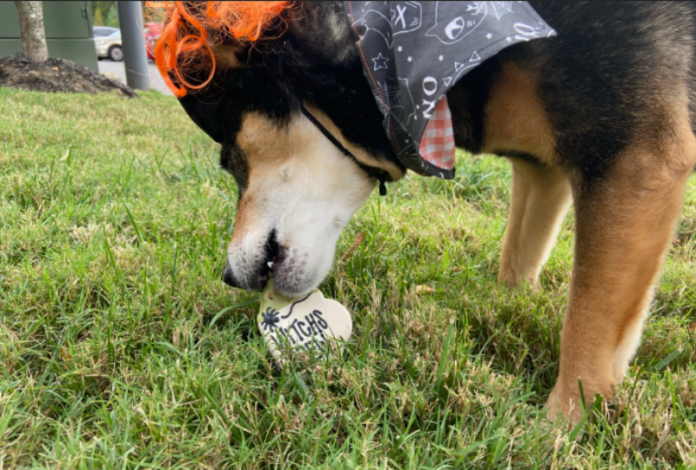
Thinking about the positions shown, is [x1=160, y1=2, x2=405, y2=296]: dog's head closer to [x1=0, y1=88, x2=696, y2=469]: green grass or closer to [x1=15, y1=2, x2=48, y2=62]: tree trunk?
[x1=0, y1=88, x2=696, y2=469]: green grass

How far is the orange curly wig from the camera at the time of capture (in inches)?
61.0

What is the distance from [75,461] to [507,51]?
1.64m

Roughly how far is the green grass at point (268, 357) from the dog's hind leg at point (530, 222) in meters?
0.12

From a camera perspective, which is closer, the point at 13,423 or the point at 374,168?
the point at 13,423

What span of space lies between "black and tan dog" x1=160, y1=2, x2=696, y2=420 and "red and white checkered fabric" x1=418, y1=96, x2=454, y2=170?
12 centimetres

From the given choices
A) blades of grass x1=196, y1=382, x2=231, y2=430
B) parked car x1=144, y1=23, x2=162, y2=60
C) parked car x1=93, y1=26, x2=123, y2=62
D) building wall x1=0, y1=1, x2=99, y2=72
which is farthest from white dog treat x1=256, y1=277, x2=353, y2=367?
parked car x1=93, y1=26, x2=123, y2=62

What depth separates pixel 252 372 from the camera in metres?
1.55

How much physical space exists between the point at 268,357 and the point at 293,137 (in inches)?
30.1

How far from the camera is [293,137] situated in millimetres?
1766

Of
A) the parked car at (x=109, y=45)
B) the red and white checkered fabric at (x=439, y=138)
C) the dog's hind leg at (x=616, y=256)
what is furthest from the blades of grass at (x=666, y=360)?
the parked car at (x=109, y=45)

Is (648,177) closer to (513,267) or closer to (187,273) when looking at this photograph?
(513,267)

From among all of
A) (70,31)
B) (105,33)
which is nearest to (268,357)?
(70,31)

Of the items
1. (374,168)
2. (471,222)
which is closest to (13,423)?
(374,168)

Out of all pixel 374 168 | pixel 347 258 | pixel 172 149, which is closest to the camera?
pixel 374 168
